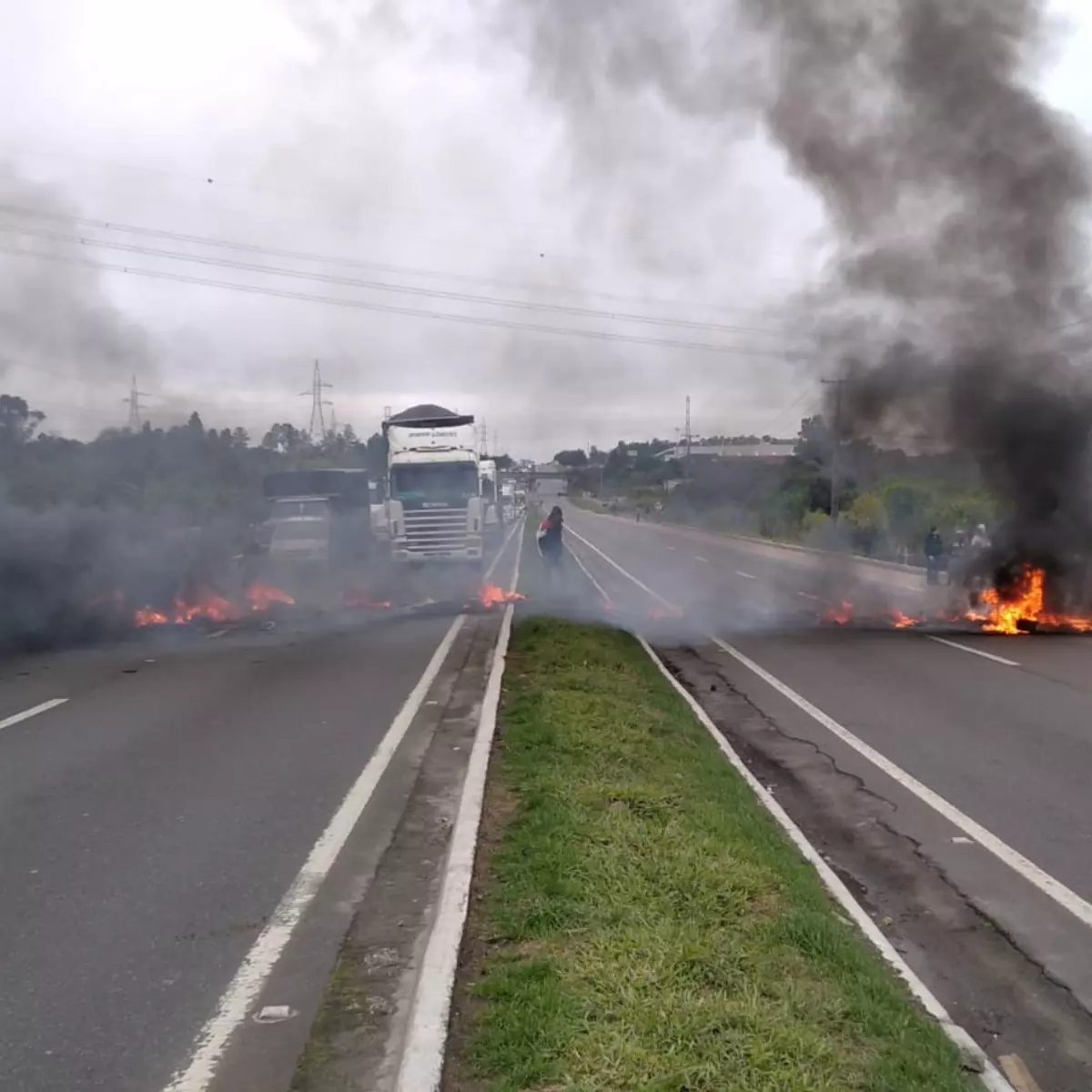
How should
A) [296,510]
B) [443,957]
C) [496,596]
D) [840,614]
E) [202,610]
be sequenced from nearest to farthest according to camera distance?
[443,957]
[840,614]
[202,610]
[496,596]
[296,510]

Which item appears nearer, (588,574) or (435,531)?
(435,531)

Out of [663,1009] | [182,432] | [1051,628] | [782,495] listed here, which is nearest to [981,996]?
[663,1009]

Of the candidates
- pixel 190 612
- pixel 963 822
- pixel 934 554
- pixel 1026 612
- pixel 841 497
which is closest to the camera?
pixel 963 822

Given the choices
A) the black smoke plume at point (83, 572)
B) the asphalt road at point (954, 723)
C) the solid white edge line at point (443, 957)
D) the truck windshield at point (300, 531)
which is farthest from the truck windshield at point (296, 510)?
the solid white edge line at point (443, 957)

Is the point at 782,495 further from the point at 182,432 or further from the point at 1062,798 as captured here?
the point at 1062,798

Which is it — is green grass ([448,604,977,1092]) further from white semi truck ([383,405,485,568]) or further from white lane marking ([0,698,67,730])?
white semi truck ([383,405,485,568])

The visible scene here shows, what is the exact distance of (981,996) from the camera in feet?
13.6

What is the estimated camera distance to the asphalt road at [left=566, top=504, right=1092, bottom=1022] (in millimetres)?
5363

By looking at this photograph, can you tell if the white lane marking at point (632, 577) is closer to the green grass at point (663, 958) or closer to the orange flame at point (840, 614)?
the orange flame at point (840, 614)

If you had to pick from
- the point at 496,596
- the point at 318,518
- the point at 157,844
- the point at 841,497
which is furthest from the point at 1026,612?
the point at 841,497

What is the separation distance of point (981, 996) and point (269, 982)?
104 inches

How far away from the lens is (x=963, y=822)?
643 centimetres

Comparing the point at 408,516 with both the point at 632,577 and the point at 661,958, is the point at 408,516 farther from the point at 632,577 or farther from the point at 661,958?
the point at 661,958

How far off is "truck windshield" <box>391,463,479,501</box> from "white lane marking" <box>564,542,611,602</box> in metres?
3.54
